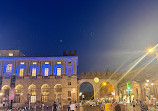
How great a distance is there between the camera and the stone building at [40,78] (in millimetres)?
39031

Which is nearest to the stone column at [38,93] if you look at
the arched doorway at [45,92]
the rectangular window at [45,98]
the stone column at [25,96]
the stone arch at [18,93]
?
the arched doorway at [45,92]

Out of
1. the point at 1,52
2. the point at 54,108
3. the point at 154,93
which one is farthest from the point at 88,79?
the point at 54,108

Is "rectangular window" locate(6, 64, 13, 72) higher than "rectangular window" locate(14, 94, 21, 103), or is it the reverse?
"rectangular window" locate(6, 64, 13, 72)

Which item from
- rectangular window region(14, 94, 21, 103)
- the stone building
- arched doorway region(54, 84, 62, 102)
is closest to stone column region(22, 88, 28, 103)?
the stone building

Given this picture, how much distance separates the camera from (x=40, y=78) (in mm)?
39969

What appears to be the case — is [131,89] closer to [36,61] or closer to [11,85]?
[36,61]

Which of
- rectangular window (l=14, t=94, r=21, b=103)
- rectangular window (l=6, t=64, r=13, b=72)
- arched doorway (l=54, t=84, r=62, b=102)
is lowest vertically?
rectangular window (l=14, t=94, r=21, b=103)

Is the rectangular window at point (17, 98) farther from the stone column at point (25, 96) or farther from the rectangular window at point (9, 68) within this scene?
the rectangular window at point (9, 68)

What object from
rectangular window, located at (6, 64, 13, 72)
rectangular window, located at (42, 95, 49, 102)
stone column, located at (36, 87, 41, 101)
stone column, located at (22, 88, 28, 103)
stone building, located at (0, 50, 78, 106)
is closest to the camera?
stone column, located at (22, 88, 28, 103)

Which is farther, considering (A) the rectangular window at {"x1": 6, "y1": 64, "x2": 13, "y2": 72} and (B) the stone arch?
(A) the rectangular window at {"x1": 6, "y1": 64, "x2": 13, "y2": 72}

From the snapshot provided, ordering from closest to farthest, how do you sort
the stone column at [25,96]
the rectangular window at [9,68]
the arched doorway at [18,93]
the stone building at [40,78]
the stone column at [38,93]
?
the stone column at [25,96]
the stone column at [38,93]
the arched doorway at [18,93]
the stone building at [40,78]
the rectangular window at [9,68]

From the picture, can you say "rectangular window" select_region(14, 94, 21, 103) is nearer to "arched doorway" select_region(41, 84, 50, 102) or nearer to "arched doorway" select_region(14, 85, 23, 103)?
"arched doorway" select_region(14, 85, 23, 103)

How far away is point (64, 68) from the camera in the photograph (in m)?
40.5

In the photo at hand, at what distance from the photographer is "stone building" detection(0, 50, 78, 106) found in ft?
128
